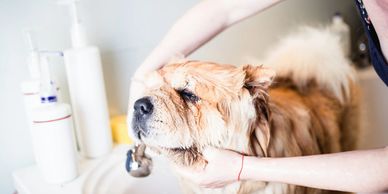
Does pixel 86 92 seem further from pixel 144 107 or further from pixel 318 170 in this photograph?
pixel 318 170

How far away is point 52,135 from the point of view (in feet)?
2.29

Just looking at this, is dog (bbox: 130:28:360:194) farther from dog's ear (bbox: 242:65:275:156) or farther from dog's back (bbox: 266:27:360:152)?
dog's back (bbox: 266:27:360:152)

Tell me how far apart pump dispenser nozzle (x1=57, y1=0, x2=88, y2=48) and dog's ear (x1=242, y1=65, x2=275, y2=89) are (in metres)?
0.41

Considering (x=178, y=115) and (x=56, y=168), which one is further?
(x=56, y=168)

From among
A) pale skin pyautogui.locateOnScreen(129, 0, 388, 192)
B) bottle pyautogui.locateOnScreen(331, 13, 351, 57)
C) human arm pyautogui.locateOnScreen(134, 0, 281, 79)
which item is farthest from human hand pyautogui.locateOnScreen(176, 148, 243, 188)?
bottle pyautogui.locateOnScreen(331, 13, 351, 57)

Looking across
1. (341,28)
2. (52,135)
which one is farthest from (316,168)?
(341,28)

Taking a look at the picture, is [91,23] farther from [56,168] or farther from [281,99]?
[281,99]

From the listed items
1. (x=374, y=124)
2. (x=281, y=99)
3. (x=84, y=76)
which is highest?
(x=84, y=76)

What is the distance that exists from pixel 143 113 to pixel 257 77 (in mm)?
227

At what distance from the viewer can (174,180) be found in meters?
0.90

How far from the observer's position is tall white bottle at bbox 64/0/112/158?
781 millimetres

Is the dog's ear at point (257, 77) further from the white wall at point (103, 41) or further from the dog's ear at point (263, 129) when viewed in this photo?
the white wall at point (103, 41)

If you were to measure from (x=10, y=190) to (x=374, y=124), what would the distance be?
1.52 meters

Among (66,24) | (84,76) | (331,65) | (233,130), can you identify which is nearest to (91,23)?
(66,24)
